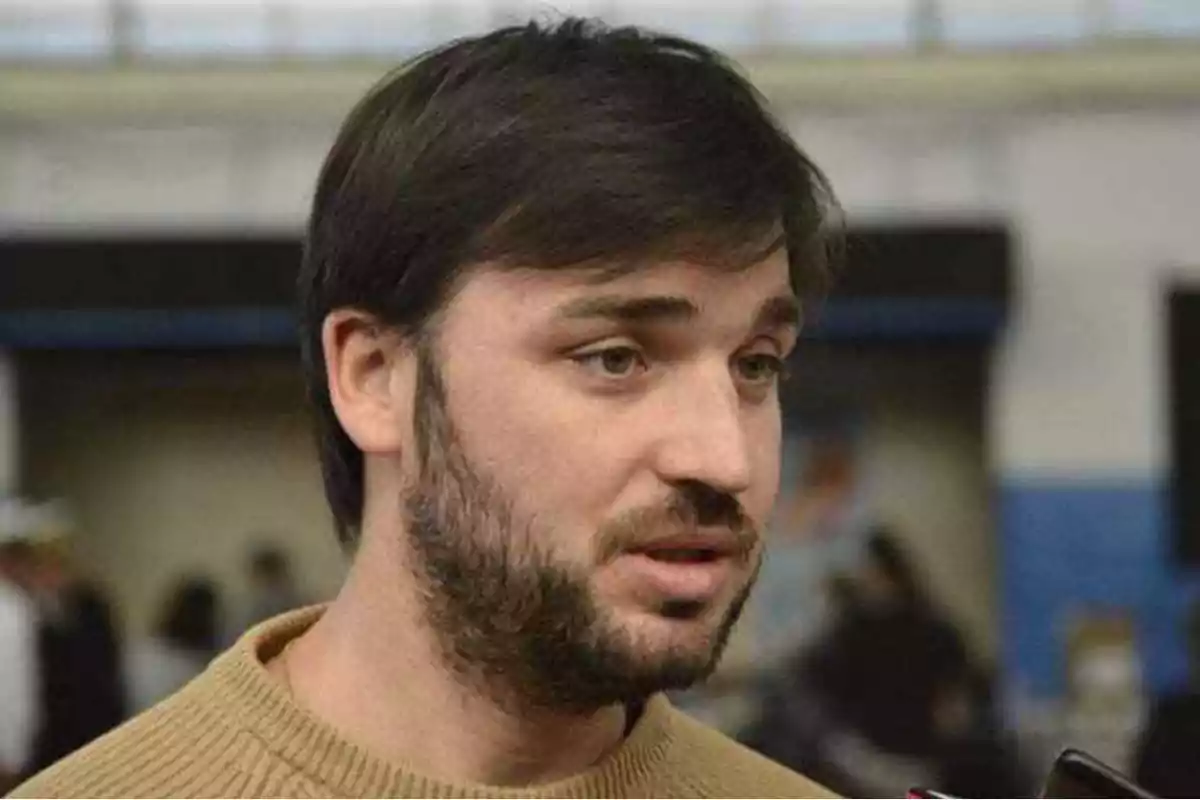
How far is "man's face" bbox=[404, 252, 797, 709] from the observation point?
4.71ft

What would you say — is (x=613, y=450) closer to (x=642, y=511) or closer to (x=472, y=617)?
(x=642, y=511)

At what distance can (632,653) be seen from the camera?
1.45 metres

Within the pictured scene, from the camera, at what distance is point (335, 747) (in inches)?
61.6

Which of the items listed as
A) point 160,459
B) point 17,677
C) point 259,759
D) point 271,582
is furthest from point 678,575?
point 160,459

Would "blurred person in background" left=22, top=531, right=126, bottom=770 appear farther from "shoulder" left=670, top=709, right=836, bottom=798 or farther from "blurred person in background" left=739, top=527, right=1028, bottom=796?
"shoulder" left=670, top=709, right=836, bottom=798

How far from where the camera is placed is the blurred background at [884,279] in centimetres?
925

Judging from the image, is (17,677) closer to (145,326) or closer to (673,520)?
(673,520)

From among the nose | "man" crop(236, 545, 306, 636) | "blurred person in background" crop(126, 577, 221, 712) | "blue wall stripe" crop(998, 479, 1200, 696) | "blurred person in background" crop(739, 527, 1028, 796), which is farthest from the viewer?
"blue wall stripe" crop(998, 479, 1200, 696)

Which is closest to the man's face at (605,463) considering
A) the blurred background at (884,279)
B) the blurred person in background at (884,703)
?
the blurred person in background at (884,703)

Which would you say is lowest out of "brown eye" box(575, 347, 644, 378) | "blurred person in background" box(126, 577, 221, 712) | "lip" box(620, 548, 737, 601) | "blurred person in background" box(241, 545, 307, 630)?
"blurred person in background" box(241, 545, 307, 630)

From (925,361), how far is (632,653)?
8.37m

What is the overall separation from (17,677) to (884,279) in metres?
5.35

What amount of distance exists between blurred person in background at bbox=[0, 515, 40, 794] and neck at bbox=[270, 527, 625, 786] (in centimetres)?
260

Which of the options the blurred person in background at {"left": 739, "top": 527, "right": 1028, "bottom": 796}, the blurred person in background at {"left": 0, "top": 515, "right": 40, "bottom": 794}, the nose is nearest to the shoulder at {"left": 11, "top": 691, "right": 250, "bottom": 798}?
the nose
